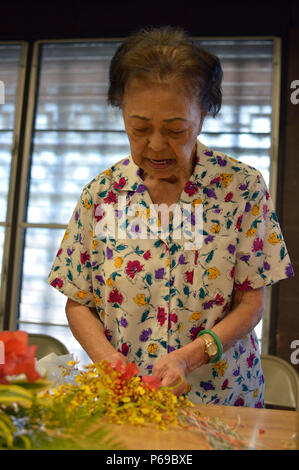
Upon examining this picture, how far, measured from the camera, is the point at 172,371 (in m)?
1.21

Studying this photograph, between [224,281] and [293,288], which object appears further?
[293,288]

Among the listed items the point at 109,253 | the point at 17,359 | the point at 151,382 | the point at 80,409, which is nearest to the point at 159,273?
the point at 109,253

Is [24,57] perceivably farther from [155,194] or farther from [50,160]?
[155,194]

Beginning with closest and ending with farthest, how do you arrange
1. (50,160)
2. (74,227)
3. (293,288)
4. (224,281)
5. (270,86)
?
(224,281), (74,227), (293,288), (270,86), (50,160)

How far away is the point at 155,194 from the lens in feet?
5.49

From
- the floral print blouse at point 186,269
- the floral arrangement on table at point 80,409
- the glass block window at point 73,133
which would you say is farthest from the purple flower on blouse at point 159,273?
the glass block window at point 73,133

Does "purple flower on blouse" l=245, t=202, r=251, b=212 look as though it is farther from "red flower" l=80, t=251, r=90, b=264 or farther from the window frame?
the window frame

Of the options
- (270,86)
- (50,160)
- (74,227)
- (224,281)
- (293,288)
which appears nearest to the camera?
(224,281)

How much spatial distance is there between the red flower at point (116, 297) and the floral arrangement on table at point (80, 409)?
40 centimetres

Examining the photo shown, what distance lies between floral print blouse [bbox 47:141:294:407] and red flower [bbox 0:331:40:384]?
74 cm

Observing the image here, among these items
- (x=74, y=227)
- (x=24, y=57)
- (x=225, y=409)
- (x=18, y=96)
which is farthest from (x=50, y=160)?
(x=225, y=409)

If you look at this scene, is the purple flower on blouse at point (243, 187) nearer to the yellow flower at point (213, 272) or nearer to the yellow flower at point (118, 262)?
the yellow flower at point (213, 272)

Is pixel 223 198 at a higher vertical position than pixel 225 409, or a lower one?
higher

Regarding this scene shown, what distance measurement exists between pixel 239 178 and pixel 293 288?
6.75 ft
